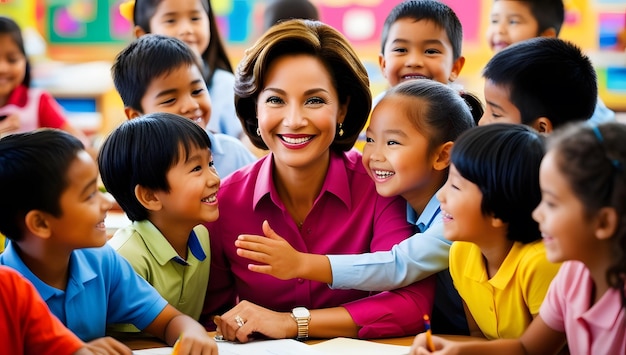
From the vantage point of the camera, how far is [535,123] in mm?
1968

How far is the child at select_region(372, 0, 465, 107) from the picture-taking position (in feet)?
8.58

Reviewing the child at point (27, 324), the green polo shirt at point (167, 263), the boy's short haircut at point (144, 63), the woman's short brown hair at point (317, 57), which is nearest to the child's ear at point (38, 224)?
the child at point (27, 324)

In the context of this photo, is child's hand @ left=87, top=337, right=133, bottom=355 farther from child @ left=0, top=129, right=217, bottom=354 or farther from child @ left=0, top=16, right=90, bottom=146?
child @ left=0, top=16, right=90, bottom=146

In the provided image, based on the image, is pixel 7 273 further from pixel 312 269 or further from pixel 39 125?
pixel 39 125

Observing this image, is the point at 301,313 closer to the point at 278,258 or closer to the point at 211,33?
the point at 278,258

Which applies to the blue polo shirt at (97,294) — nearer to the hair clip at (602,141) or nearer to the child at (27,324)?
the child at (27,324)

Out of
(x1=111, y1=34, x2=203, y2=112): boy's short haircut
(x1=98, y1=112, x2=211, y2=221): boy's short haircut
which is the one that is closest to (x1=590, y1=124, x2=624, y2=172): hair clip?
(x1=98, y1=112, x2=211, y2=221): boy's short haircut

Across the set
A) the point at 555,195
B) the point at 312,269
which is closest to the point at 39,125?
the point at 312,269

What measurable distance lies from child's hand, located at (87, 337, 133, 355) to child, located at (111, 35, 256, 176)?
97 cm

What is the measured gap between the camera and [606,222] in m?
1.32

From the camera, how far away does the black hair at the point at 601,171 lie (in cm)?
130

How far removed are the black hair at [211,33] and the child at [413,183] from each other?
137cm

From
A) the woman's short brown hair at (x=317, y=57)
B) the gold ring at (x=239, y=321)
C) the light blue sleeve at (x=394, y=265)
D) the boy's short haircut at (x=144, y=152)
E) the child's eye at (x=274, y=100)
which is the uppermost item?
the woman's short brown hair at (x=317, y=57)

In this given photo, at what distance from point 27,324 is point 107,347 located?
0.56 ft
